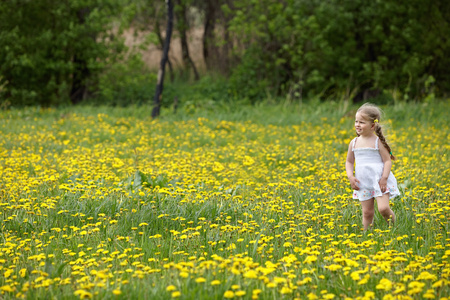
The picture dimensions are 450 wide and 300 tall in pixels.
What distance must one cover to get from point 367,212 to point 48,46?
42.1 feet

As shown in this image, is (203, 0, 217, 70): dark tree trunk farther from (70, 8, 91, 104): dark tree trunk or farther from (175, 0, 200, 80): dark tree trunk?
(70, 8, 91, 104): dark tree trunk

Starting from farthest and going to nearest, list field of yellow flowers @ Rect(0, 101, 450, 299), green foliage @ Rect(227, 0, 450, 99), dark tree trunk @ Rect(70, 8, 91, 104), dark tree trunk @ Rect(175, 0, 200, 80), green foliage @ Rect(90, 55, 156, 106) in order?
dark tree trunk @ Rect(175, 0, 200, 80) < dark tree trunk @ Rect(70, 8, 91, 104) < green foliage @ Rect(90, 55, 156, 106) < green foliage @ Rect(227, 0, 450, 99) < field of yellow flowers @ Rect(0, 101, 450, 299)

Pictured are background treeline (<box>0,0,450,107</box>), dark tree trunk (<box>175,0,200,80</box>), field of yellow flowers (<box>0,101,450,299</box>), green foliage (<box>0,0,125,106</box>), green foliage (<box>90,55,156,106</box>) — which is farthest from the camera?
dark tree trunk (<box>175,0,200,80</box>)

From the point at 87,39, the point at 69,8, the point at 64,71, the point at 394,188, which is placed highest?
the point at 69,8

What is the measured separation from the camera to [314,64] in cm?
1608

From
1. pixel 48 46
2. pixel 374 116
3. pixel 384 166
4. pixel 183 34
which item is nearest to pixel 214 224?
pixel 384 166

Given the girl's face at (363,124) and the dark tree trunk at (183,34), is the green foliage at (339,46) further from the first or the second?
the girl's face at (363,124)

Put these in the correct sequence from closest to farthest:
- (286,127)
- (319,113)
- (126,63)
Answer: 1. (286,127)
2. (319,113)
3. (126,63)

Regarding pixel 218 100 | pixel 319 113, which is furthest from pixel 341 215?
pixel 218 100

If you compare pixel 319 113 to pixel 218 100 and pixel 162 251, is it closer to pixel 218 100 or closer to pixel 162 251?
pixel 218 100

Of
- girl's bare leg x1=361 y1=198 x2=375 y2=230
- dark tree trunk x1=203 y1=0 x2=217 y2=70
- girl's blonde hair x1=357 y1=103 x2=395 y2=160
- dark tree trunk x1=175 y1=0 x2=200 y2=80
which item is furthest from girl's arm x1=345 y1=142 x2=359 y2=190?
dark tree trunk x1=175 y1=0 x2=200 y2=80

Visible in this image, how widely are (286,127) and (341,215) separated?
6.29m

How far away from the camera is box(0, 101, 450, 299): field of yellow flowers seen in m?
2.86

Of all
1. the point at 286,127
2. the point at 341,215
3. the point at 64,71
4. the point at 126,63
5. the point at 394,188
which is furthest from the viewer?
the point at 126,63
